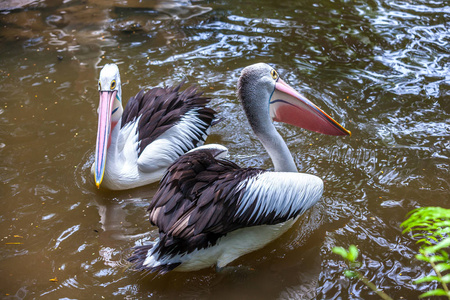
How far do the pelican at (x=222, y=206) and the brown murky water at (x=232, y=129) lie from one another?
198mm

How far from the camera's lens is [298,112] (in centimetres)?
366

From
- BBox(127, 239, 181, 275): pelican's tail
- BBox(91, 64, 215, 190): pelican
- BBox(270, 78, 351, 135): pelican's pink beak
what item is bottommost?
BBox(127, 239, 181, 275): pelican's tail

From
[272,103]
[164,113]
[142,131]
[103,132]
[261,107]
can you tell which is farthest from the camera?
[164,113]

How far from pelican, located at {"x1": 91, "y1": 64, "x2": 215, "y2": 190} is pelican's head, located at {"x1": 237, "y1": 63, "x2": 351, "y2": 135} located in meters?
0.91

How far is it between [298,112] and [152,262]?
153 cm

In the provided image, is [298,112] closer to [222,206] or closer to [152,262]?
[222,206]

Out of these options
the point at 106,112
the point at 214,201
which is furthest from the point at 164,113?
the point at 214,201

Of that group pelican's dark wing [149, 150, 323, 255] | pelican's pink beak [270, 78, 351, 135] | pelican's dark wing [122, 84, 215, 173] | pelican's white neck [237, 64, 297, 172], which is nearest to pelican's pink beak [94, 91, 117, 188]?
pelican's dark wing [122, 84, 215, 173]

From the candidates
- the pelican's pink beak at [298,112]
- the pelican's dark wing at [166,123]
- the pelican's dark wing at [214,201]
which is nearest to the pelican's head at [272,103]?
the pelican's pink beak at [298,112]

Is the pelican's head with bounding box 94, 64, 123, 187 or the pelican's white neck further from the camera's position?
the pelican's head with bounding box 94, 64, 123, 187

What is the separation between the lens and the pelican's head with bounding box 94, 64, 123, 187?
3.70 metres

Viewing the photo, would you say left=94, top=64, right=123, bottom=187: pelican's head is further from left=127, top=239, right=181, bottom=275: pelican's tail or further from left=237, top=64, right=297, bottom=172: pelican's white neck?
left=237, top=64, right=297, bottom=172: pelican's white neck

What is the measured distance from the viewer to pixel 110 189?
405cm

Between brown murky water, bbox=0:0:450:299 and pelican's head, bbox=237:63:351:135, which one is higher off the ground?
pelican's head, bbox=237:63:351:135
